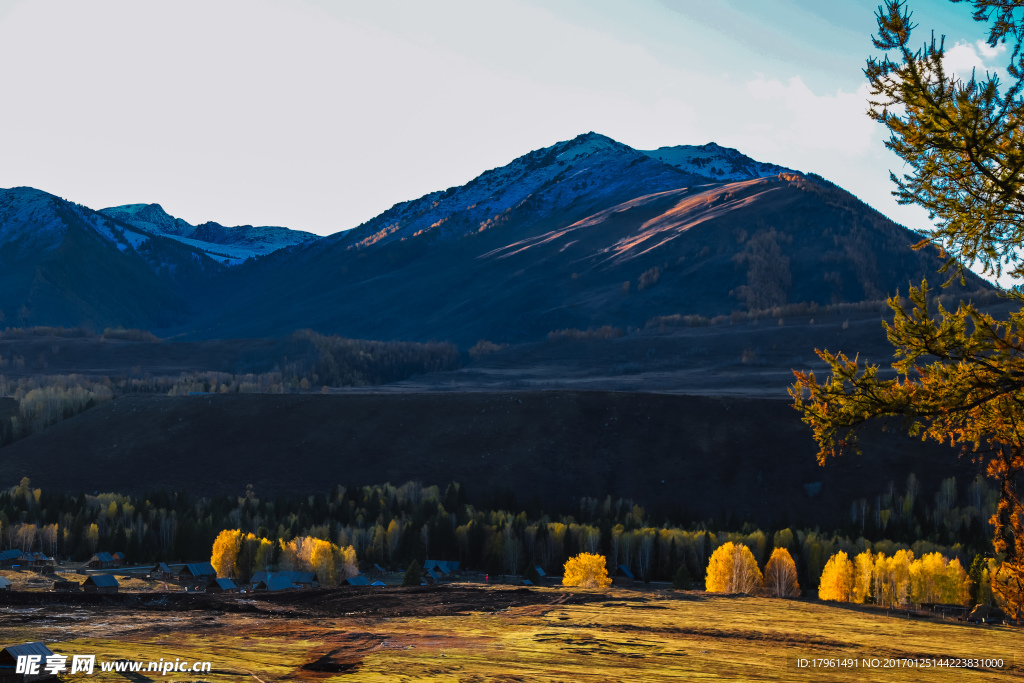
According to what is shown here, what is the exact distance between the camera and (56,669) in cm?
2164

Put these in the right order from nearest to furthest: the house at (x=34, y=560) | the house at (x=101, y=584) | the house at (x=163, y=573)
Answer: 1. the house at (x=101, y=584)
2. the house at (x=163, y=573)
3. the house at (x=34, y=560)

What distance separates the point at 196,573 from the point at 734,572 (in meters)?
49.3

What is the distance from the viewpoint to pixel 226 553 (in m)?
88.8

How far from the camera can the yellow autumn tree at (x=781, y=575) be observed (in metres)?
80.1

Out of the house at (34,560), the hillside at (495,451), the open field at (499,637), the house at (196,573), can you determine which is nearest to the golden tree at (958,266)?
the open field at (499,637)

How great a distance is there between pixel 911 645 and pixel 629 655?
31.4 feet

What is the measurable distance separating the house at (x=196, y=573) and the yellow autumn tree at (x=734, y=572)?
45.7m

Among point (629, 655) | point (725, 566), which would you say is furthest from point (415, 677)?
point (725, 566)

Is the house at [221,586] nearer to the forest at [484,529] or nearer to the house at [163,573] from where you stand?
the house at [163,573]

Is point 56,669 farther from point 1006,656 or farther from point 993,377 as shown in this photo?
point 1006,656

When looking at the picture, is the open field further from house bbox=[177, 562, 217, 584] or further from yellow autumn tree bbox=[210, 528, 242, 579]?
yellow autumn tree bbox=[210, 528, 242, 579]

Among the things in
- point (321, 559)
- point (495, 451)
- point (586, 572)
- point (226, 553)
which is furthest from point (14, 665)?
point (495, 451)

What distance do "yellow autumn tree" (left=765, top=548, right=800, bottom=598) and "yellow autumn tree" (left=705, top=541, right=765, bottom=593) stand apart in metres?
1.47

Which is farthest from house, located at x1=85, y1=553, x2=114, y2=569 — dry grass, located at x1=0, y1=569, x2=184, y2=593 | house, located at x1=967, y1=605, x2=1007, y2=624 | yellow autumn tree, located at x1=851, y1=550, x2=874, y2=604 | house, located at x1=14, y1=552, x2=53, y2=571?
house, located at x1=967, y1=605, x2=1007, y2=624
